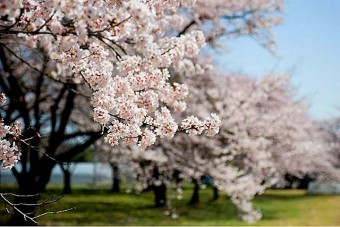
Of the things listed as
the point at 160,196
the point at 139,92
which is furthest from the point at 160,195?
the point at 139,92

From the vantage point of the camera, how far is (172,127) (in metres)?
4.22

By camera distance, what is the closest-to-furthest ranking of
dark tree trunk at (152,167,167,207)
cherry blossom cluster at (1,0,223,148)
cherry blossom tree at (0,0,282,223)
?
cherry blossom tree at (0,0,282,223), cherry blossom cluster at (1,0,223,148), dark tree trunk at (152,167,167,207)

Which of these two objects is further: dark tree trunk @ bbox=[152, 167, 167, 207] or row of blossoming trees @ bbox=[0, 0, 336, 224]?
dark tree trunk @ bbox=[152, 167, 167, 207]

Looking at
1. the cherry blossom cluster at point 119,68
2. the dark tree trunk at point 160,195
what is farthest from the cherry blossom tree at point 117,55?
the dark tree trunk at point 160,195

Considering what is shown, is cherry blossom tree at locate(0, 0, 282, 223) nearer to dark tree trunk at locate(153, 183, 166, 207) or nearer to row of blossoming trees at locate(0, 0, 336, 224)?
row of blossoming trees at locate(0, 0, 336, 224)

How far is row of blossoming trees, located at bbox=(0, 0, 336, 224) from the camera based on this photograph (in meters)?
3.55

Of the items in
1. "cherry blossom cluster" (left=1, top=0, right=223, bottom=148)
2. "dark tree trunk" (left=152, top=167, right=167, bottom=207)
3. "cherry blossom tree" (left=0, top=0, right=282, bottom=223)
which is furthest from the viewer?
"dark tree trunk" (left=152, top=167, right=167, bottom=207)

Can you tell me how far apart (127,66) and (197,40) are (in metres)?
1.56

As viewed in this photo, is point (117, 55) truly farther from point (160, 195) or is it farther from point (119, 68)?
point (160, 195)

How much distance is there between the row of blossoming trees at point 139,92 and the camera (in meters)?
3.55

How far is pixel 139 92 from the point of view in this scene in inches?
180

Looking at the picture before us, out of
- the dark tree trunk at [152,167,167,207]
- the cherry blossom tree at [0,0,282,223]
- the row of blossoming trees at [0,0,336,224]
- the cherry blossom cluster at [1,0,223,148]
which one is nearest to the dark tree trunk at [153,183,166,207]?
the dark tree trunk at [152,167,167,207]

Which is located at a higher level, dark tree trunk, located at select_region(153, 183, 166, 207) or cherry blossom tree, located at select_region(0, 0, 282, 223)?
cherry blossom tree, located at select_region(0, 0, 282, 223)

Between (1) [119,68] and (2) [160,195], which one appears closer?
(1) [119,68]
